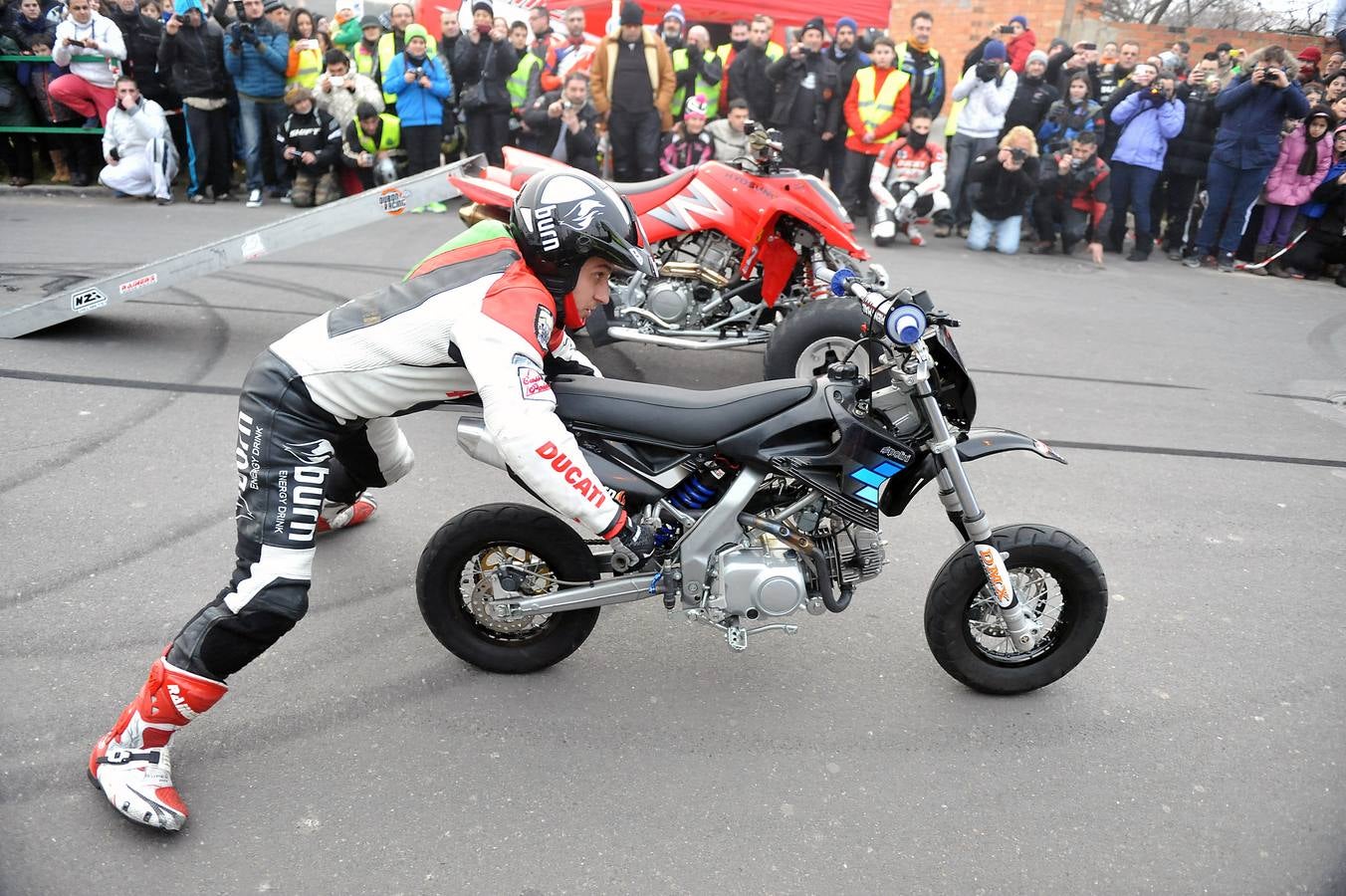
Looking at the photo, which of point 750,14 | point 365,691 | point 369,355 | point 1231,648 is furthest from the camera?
point 750,14

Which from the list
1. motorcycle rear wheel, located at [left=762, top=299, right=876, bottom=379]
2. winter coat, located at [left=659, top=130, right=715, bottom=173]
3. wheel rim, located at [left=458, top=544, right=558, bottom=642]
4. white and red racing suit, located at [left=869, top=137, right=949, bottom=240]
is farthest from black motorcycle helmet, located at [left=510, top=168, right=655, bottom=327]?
white and red racing suit, located at [left=869, top=137, right=949, bottom=240]

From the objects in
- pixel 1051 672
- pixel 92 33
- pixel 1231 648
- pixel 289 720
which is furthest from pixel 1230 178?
pixel 92 33

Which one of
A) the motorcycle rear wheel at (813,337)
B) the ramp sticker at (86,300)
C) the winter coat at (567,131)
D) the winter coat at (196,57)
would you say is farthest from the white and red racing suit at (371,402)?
the winter coat at (196,57)

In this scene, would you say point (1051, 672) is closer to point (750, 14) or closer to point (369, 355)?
point (369, 355)

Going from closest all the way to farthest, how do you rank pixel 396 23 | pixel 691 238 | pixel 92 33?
1. pixel 691 238
2. pixel 92 33
3. pixel 396 23

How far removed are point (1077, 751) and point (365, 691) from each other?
8.15ft

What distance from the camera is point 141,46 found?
466 inches

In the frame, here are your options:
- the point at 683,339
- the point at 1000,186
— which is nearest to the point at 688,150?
the point at 1000,186

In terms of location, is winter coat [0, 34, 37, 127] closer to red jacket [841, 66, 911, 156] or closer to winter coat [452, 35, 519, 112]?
winter coat [452, 35, 519, 112]

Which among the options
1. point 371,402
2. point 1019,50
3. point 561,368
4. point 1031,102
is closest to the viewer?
point 371,402

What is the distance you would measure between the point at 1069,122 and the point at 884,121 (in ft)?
7.20

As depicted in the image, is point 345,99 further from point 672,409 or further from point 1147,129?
point 672,409

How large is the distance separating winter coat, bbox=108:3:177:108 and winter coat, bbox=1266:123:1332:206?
1276cm

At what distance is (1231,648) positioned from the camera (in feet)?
13.7
